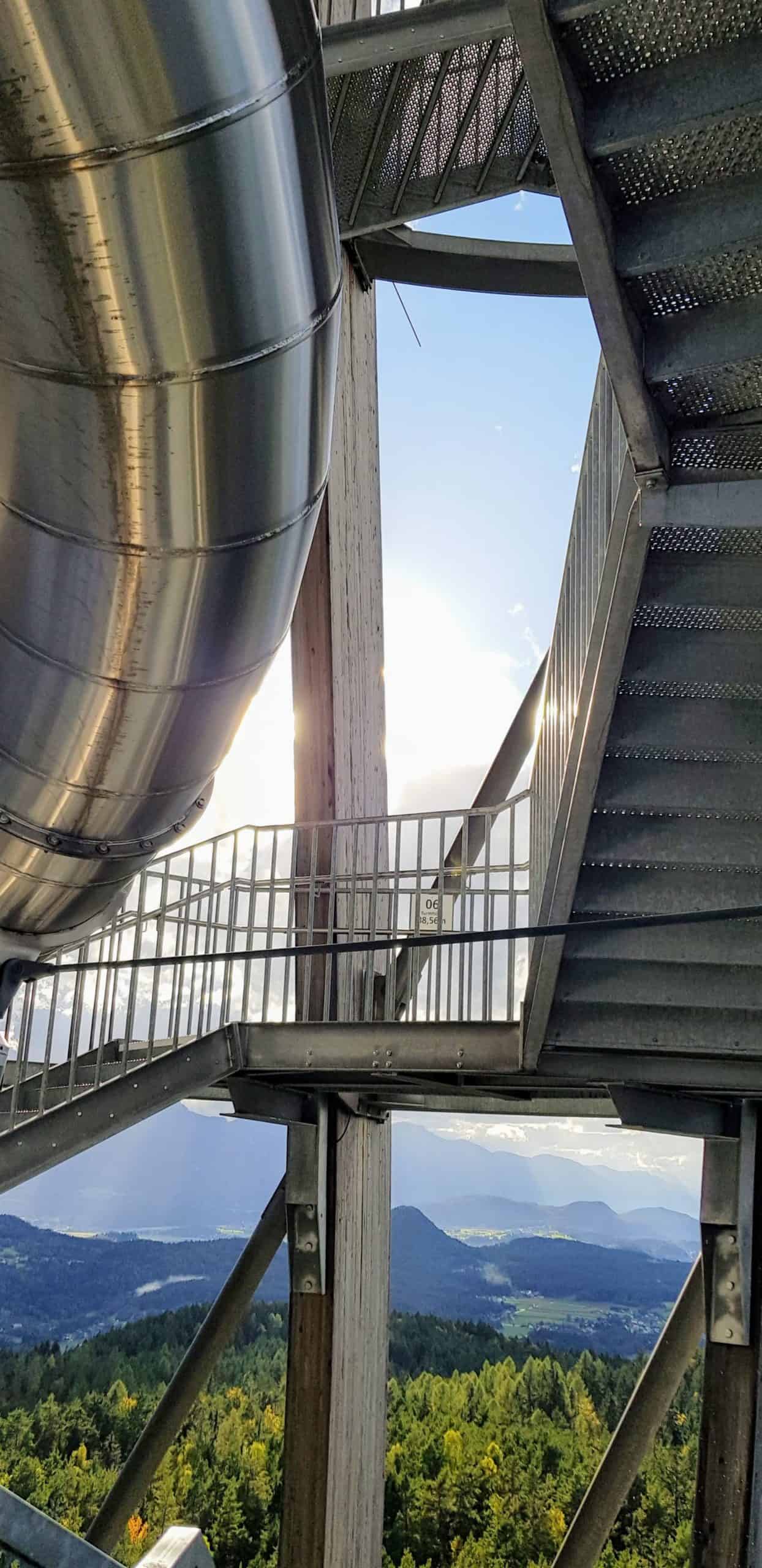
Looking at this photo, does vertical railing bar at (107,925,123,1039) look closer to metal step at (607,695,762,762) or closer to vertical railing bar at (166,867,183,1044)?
vertical railing bar at (166,867,183,1044)

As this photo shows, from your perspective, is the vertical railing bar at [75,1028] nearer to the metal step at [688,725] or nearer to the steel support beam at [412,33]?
the metal step at [688,725]

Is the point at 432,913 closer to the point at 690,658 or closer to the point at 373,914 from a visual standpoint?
the point at 373,914

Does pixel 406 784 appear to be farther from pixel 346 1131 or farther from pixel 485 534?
pixel 346 1131

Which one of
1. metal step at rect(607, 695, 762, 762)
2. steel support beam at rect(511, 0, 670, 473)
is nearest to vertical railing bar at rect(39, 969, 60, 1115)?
metal step at rect(607, 695, 762, 762)

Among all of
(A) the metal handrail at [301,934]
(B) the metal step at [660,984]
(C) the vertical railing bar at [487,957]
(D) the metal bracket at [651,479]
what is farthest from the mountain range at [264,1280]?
(D) the metal bracket at [651,479]

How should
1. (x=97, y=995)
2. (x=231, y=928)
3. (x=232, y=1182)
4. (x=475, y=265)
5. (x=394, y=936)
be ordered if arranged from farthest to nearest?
(x=232, y=1182) < (x=475, y=265) < (x=394, y=936) < (x=231, y=928) < (x=97, y=995)

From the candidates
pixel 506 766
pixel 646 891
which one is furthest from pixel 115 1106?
pixel 506 766
